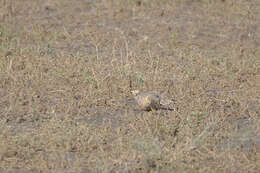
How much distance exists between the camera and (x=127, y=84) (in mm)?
5852

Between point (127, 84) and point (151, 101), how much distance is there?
2.21ft

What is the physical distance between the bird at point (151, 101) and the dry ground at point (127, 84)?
0.08 metres

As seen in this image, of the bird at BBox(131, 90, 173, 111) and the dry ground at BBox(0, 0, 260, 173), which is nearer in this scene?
the dry ground at BBox(0, 0, 260, 173)

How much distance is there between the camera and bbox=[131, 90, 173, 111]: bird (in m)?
5.24

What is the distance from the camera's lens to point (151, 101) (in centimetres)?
523

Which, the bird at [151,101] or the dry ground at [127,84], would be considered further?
the bird at [151,101]

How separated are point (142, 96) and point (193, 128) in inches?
26.7

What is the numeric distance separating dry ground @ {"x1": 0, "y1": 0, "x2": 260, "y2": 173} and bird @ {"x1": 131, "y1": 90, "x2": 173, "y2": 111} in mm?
79

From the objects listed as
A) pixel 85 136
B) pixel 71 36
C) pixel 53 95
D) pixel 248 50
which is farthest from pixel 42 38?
pixel 85 136

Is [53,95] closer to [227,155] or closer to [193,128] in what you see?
[193,128]

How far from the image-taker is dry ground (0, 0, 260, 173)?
4.34 metres

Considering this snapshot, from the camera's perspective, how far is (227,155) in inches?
172

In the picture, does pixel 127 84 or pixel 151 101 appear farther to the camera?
pixel 127 84

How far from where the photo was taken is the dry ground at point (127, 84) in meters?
4.34
